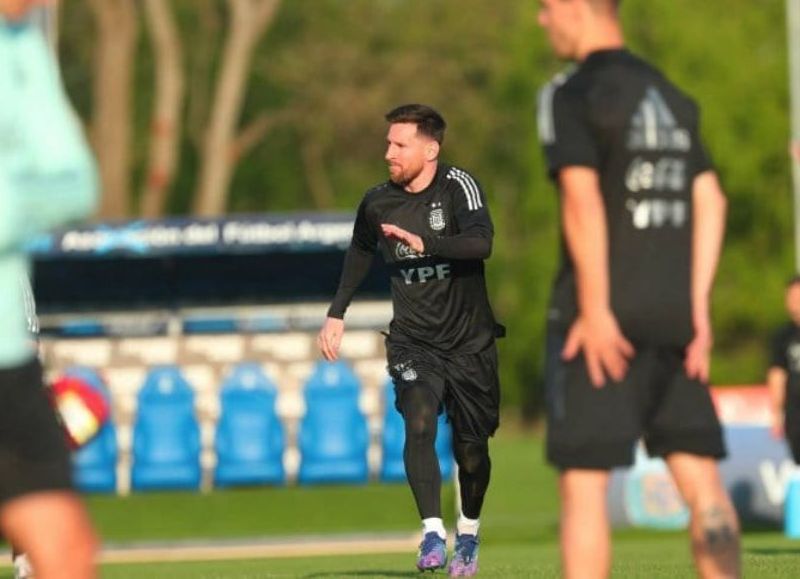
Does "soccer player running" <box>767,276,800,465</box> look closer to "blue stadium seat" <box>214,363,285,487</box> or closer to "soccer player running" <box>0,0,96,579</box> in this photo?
"blue stadium seat" <box>214,363,285,487</box>

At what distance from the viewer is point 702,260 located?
7.14 m

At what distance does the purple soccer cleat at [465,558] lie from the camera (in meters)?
11.2

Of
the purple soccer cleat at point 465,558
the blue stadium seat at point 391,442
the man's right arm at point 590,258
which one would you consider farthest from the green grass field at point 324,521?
the man's right arm at point 590,258

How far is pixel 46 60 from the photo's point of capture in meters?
6.00

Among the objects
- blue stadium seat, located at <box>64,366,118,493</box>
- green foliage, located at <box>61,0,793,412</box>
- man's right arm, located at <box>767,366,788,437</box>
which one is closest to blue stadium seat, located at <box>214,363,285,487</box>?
blue stadium seat, located at <box>64,366,118,493</box>

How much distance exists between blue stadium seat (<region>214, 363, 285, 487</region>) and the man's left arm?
17328mm

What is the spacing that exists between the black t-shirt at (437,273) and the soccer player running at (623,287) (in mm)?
4344

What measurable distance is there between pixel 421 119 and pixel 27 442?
602 cm

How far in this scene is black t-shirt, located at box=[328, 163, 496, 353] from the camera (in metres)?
11.6

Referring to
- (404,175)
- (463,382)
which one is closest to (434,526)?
(463,382)

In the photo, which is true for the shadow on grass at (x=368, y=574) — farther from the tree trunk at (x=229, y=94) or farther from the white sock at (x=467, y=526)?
the tree trunk at (x=229, y=94)

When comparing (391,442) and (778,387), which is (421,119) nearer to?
(778,387)


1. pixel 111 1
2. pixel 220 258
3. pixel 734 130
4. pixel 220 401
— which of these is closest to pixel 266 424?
pixel 220 401

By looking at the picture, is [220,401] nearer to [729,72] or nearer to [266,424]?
[266,424]
